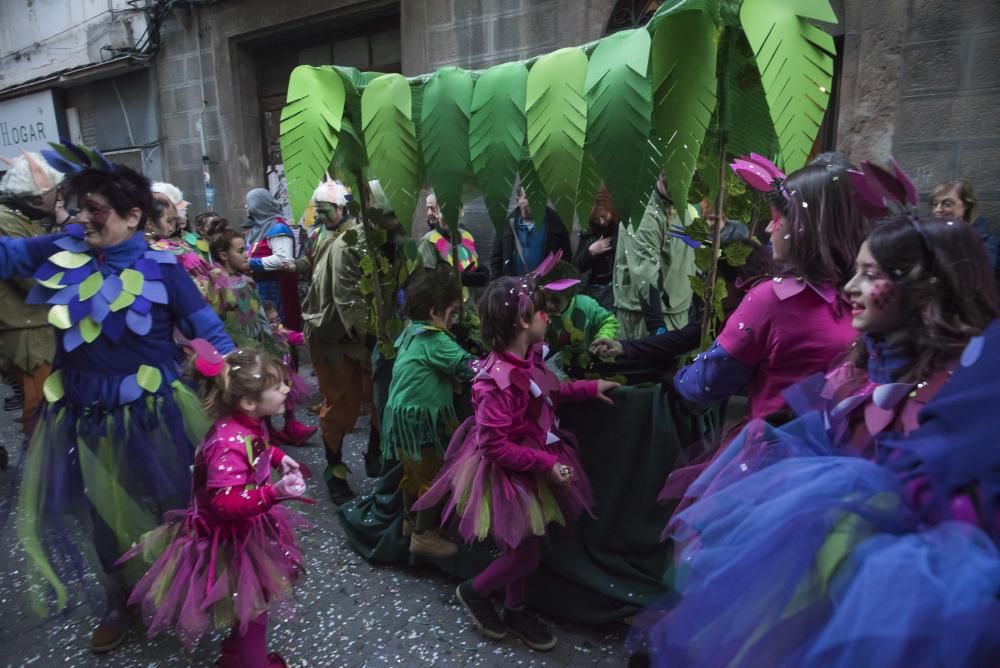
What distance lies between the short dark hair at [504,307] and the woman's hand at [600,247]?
207 centimetres

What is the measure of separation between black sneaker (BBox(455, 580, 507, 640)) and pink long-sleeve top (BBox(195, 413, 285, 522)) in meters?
0.86

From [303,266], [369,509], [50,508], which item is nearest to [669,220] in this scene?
[369,509]

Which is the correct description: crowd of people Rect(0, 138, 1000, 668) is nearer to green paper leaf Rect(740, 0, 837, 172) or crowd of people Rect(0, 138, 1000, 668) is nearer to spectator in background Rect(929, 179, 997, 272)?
spectator in background Rect(929, 179, 997, 272)

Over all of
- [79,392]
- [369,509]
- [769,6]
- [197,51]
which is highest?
[197,51]

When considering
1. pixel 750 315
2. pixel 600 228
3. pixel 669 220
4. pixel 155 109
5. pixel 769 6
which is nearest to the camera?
pixel 769 6

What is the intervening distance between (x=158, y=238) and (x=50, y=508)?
168 cm

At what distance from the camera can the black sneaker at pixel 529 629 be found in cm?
229

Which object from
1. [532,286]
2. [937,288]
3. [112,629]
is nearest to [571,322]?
[532,286]

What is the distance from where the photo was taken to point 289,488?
6.33 ft

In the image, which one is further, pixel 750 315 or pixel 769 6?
pixel 750 315

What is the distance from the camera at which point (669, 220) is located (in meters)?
3.43

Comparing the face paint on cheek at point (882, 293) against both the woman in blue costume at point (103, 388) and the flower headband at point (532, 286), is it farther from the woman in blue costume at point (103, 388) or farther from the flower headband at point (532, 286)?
the woman in blue costume at point (103, 388)

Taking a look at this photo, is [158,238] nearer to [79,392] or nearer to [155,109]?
[79,392]

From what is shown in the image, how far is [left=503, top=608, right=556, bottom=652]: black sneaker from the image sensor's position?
2295 mm
